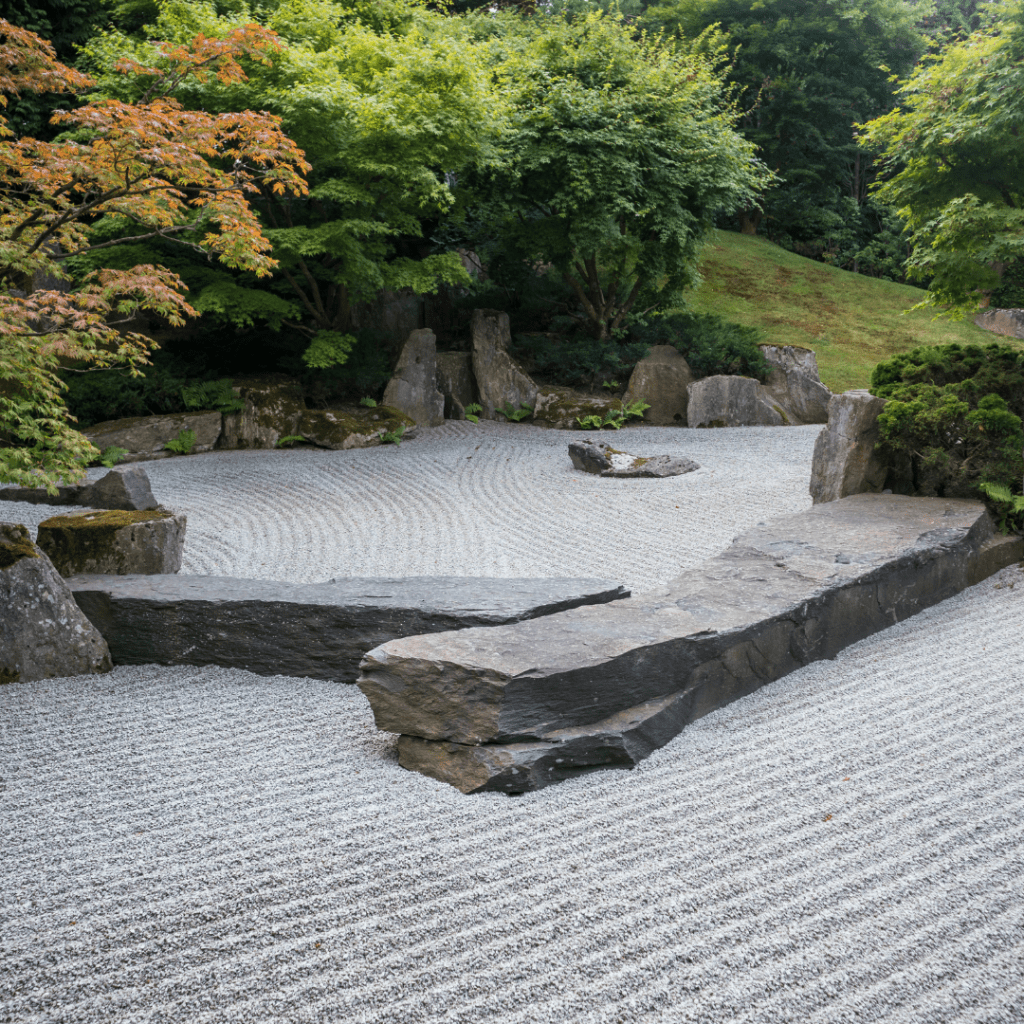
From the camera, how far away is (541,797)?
2697 millimetres

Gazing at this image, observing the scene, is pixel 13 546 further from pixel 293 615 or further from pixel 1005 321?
pixel 1005 321

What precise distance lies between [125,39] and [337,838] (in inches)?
457

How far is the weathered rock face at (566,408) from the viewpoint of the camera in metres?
14.0

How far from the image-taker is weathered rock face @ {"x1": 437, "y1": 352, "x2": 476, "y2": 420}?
14.3 m

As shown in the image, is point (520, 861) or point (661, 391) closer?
point (520, 861)

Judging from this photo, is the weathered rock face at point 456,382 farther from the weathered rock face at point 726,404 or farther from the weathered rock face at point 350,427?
the weathered rock face at point 726,404

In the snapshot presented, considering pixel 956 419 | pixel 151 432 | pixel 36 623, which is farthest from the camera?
pixel 151 432

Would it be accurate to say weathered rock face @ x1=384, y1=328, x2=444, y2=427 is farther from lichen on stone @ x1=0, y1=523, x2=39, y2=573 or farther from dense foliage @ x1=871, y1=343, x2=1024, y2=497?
lichen on stone @ x1=0, y1=523, x2=39, y2=573

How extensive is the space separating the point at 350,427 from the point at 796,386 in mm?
8360

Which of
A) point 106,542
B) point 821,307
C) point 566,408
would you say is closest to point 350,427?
point 566,408

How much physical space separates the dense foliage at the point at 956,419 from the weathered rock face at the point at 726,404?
738 centimetres

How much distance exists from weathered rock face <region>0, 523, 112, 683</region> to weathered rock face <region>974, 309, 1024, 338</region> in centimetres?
1907

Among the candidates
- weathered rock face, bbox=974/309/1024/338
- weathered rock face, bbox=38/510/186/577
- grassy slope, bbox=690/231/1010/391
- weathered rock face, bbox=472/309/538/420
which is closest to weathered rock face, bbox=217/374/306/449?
weathered rock face, bbox=472/309/538/420

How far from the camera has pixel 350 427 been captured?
12.2 m
